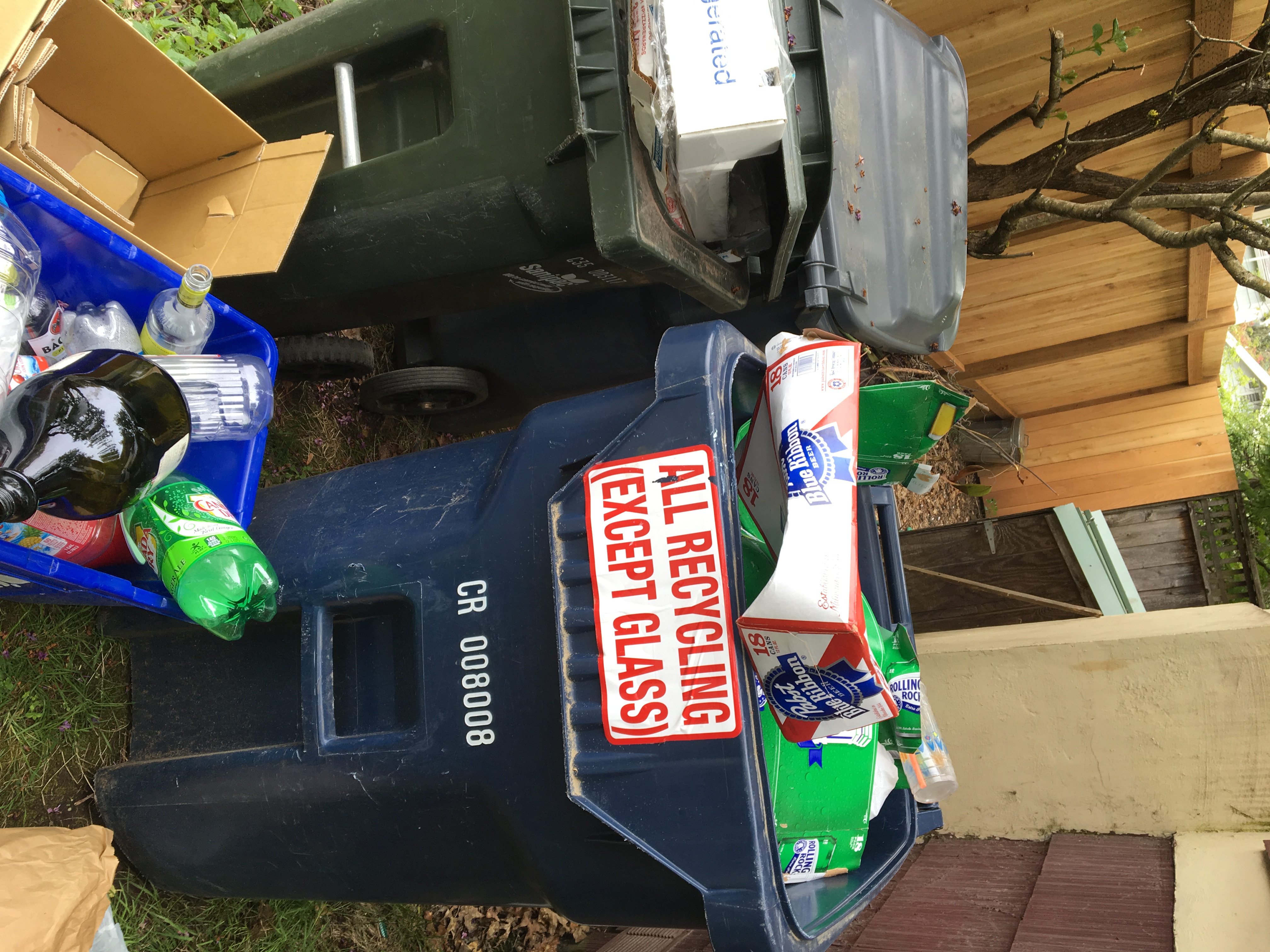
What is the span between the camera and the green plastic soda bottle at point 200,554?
147 centimetres

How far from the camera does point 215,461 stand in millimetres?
1765

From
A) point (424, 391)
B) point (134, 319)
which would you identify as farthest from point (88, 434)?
point (424, 391)

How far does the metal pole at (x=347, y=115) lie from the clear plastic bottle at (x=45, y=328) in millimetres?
660

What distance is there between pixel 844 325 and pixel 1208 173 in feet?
11.3

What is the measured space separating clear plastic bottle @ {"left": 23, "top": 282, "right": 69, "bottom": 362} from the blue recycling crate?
7 centimetres

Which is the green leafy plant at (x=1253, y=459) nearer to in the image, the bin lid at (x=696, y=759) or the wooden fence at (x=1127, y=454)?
the wooden fence at (x=1127, y=454)

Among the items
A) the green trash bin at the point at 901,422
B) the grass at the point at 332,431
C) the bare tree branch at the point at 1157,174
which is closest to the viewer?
the green trash bin at the point at 901,422

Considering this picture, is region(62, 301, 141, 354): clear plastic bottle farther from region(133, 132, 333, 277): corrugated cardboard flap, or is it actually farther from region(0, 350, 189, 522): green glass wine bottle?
region(133, 132, 333, 277): corrugated cardboard flap

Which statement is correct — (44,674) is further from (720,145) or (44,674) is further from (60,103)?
(720,145)

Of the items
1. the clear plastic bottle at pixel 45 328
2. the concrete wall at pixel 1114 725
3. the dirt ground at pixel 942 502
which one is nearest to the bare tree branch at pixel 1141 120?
the concrete wall at pixel 1114 725

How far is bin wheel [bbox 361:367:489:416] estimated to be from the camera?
249 cm

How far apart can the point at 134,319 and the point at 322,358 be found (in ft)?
2.57

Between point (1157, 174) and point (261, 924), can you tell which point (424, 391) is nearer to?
point (261, 924)

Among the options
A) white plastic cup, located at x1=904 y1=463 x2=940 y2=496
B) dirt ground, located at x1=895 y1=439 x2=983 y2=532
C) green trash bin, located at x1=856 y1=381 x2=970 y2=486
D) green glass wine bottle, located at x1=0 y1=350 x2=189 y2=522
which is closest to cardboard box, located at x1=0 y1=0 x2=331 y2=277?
green glass wine bottle, located at x1=0 y1=350 x2=189 y2=522
